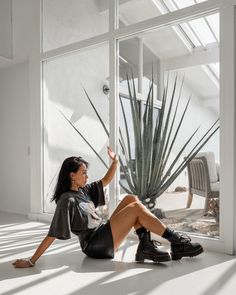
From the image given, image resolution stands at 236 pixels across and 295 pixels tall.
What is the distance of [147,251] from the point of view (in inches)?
101

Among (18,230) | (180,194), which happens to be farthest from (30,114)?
(180,194)

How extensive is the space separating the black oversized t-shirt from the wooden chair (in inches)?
38.6

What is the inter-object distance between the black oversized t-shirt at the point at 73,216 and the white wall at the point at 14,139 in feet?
7.90

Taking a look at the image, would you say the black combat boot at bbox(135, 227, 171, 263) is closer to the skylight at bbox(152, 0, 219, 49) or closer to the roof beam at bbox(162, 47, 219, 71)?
the roof beam at bbox(162, 47, 219, 71)

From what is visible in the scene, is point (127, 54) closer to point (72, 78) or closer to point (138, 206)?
point (72, 78)

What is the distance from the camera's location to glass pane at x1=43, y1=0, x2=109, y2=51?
392 centimetres

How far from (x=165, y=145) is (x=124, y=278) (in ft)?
4.79

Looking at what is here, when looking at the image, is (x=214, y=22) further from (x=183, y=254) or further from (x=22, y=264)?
(x=22, y=264)

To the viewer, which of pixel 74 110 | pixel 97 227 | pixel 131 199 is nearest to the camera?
pixel 97 227

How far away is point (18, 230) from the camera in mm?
3891

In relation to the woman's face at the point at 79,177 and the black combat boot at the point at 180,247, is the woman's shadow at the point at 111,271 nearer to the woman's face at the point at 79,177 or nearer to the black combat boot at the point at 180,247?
the black combat boot at the point at 180,247

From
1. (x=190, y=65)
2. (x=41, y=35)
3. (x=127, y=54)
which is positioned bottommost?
(x=190, y=65)

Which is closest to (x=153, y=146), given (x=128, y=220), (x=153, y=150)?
(x=153, y=150)

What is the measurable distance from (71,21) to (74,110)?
114 centimetres
